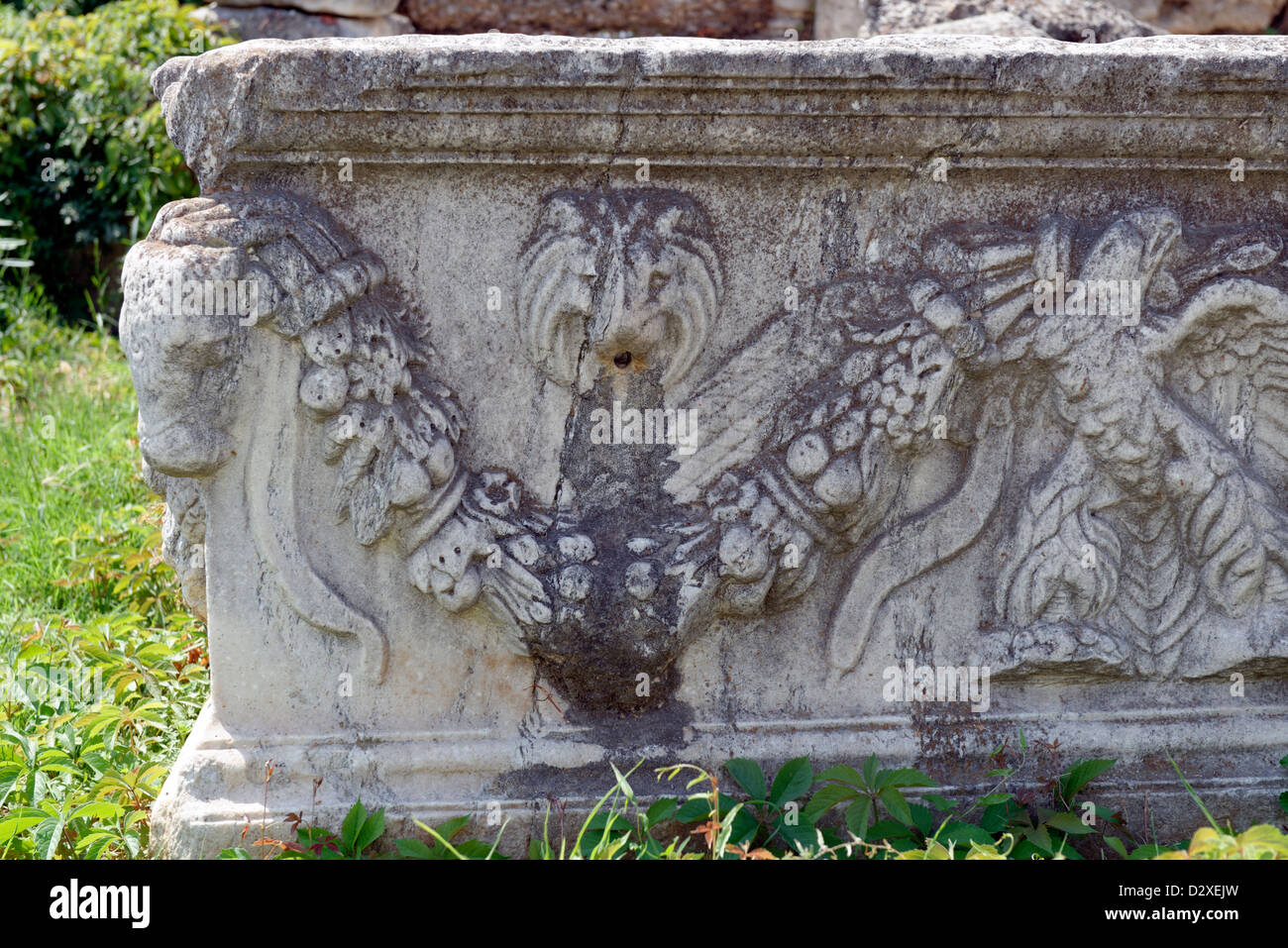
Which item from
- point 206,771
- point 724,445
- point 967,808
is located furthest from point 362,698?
point 967,808

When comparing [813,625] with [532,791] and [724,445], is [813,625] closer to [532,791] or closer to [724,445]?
[724,445]

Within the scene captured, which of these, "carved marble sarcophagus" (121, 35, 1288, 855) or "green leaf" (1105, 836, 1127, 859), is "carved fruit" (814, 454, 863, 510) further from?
"green leaf" (1105, 836, 1127, 859)

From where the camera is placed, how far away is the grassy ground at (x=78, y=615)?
2.31 m

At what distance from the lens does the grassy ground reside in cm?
231

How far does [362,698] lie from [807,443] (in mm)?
943

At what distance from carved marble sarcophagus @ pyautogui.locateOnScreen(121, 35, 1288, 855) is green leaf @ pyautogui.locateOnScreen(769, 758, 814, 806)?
8 cm

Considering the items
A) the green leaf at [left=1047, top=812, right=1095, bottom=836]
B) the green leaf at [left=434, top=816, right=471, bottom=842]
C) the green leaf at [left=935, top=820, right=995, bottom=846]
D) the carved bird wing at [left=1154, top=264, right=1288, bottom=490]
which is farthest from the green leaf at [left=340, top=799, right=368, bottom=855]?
the carved bird wing at [left=1154, top=264, right=1288, bottom=490]

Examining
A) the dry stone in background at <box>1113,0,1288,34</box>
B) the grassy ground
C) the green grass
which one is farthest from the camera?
the dry stone in background at <box>1113,0,1288,34</box>

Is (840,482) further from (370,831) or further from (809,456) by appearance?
(370,831)

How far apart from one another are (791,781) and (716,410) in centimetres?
69

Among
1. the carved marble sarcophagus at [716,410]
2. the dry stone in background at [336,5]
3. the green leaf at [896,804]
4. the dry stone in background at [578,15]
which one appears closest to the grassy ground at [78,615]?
the carved marble sarcophagus at [716,410]

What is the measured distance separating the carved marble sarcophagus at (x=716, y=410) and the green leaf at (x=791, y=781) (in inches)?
3.1

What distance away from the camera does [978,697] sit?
7.54 ft

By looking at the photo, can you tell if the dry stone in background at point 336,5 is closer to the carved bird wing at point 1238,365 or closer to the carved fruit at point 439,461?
the carved fruit at point 439,461
